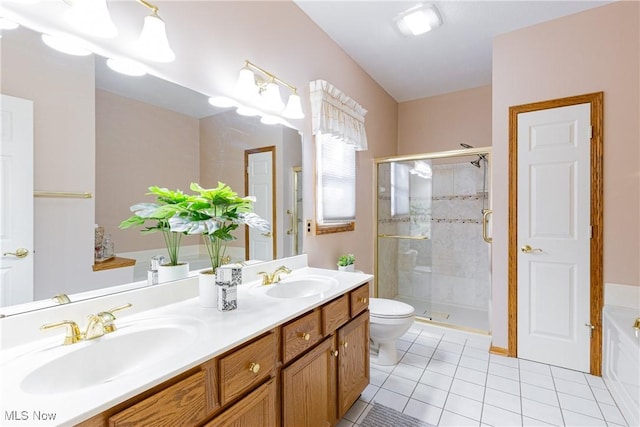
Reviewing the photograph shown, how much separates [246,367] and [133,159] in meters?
0.96

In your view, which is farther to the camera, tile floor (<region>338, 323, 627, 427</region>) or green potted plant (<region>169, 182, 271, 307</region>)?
tile floor (<region>338, 323, 627, 427</region>)

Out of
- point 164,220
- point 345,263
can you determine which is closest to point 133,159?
point 164,220

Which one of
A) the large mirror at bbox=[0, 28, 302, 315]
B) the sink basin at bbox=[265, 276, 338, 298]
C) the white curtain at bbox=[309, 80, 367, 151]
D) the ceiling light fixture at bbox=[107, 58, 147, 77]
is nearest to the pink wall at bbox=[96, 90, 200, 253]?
the large mirror at bbox=[0, 28, 302, 315]

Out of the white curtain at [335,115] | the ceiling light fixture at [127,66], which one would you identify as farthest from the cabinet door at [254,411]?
the white curtain at [335,115]

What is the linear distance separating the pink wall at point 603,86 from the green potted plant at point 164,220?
7.90 feet

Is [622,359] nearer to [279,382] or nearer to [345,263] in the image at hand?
[345,263]

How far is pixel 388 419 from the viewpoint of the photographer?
165 centimetres

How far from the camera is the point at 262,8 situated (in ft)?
5.97

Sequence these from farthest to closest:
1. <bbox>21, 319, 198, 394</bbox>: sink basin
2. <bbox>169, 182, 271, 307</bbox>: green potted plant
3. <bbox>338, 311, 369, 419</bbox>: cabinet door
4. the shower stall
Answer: the shower stall
<bbox>338, 311, 369, 419</bbox>: cabinet door
<bbox>169, 182, 271, 307</bbox>: green potted plant
<bbox>21, 319, 198, 394</bbox>: sink basin

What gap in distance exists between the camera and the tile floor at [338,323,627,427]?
65.8 inches

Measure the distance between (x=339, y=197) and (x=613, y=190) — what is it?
6.42 feet

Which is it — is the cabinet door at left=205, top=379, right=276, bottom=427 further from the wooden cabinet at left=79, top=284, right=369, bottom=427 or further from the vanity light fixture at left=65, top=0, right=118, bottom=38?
the vanity light fixture at left=65, top=0, right=118, bottom=38

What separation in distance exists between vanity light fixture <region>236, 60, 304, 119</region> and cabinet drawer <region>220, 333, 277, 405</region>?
1.32 m

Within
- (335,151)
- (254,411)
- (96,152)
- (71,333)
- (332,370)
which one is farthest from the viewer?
(335,151)
